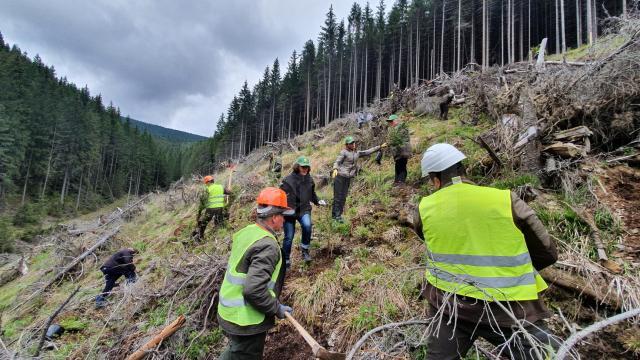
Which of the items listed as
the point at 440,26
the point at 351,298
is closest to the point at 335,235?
the point at 351,298

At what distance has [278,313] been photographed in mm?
2748

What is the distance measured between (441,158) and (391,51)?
126ft

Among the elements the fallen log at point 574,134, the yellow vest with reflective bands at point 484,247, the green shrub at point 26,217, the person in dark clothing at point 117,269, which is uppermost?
the fallen log at point 574,134

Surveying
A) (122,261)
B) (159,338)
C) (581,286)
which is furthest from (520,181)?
(122,261)

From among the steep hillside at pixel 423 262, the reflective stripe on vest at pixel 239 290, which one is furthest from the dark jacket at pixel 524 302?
the reflective stripe on vest at pixel 239 290

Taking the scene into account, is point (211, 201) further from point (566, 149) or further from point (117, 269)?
point (566, 149)

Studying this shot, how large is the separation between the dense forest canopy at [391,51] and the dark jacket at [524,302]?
21048 millimetres

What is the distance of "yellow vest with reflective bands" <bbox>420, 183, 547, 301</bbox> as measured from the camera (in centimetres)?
187

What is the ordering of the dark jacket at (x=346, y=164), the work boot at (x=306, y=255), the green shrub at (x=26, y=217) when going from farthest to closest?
1. the green shrub at (x=26, y=217)
2. the dark jacket at (x=346, y=164)
3. the work boot at (x=306, y=255)

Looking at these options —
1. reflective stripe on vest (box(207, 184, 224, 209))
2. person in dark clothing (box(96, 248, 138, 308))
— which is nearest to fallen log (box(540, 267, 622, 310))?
person in dark clothing (box(96, 248, 138, 308))

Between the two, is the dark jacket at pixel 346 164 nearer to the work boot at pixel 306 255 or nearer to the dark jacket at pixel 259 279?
the work boot at pixel 306 255

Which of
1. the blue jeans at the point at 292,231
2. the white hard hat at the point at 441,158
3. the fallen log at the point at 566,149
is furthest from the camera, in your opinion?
the blue jeans at the point at 292,231

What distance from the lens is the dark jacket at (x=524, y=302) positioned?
6.21 ft

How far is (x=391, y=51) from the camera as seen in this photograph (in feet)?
121
